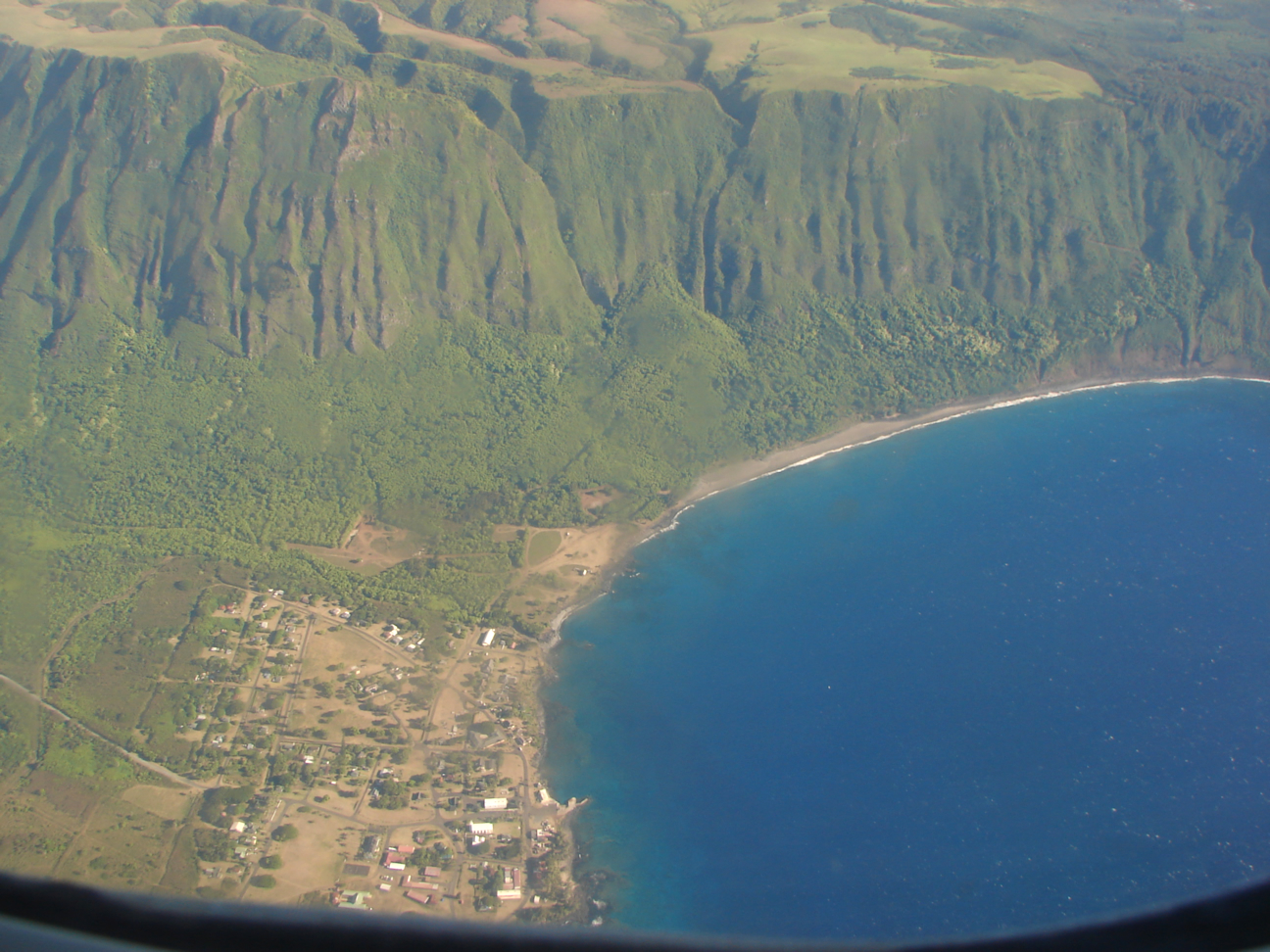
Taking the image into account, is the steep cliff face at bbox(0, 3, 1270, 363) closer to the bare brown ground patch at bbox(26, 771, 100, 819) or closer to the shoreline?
the shoreline

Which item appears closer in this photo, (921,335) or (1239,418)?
(1239,418)

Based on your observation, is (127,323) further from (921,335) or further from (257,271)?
(921,335)

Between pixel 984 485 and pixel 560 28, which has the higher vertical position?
pixel 560 28

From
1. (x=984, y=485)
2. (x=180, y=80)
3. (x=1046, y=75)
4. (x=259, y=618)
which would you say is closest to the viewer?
(x=259, y=618)

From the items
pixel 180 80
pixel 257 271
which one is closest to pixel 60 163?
pixel 180 80

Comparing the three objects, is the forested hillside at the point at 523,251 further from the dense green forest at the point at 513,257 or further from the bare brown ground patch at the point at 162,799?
the bare brown ground patch at the point at 162,799

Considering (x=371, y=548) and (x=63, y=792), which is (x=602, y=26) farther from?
(x=63, y=792)

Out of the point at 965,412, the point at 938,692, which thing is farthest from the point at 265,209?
the point at 938,692
